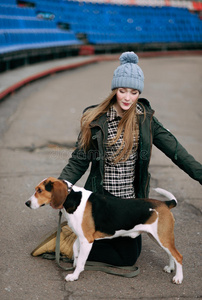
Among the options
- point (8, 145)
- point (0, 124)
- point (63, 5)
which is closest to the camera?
point (8, 145)

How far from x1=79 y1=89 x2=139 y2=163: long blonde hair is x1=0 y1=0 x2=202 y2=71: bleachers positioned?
348 inches

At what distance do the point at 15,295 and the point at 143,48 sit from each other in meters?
22.9

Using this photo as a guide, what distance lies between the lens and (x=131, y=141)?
3.58 meters

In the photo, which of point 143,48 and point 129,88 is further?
point 143,48

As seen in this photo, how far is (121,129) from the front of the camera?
11.8 ft

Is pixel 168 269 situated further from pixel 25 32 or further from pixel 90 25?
pixel 90 25

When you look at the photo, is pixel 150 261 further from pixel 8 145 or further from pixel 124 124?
pixel 8 145

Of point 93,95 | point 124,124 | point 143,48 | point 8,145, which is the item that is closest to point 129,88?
point 124,124

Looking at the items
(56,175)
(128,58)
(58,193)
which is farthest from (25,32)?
(58,193)

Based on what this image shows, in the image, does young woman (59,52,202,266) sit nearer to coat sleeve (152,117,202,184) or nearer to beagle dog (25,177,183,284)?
coat sleeve (152,117,202,184)

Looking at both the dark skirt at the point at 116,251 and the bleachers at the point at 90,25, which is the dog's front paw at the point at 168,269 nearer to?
the dark skirt at the point at 116,251

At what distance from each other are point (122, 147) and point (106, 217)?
62 centimetres

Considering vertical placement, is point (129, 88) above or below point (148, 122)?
above

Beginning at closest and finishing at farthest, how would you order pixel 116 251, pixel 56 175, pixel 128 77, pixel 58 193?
pixel 58 193 → pixel 128 77 → pixel 116 251 → pixel 56 175
